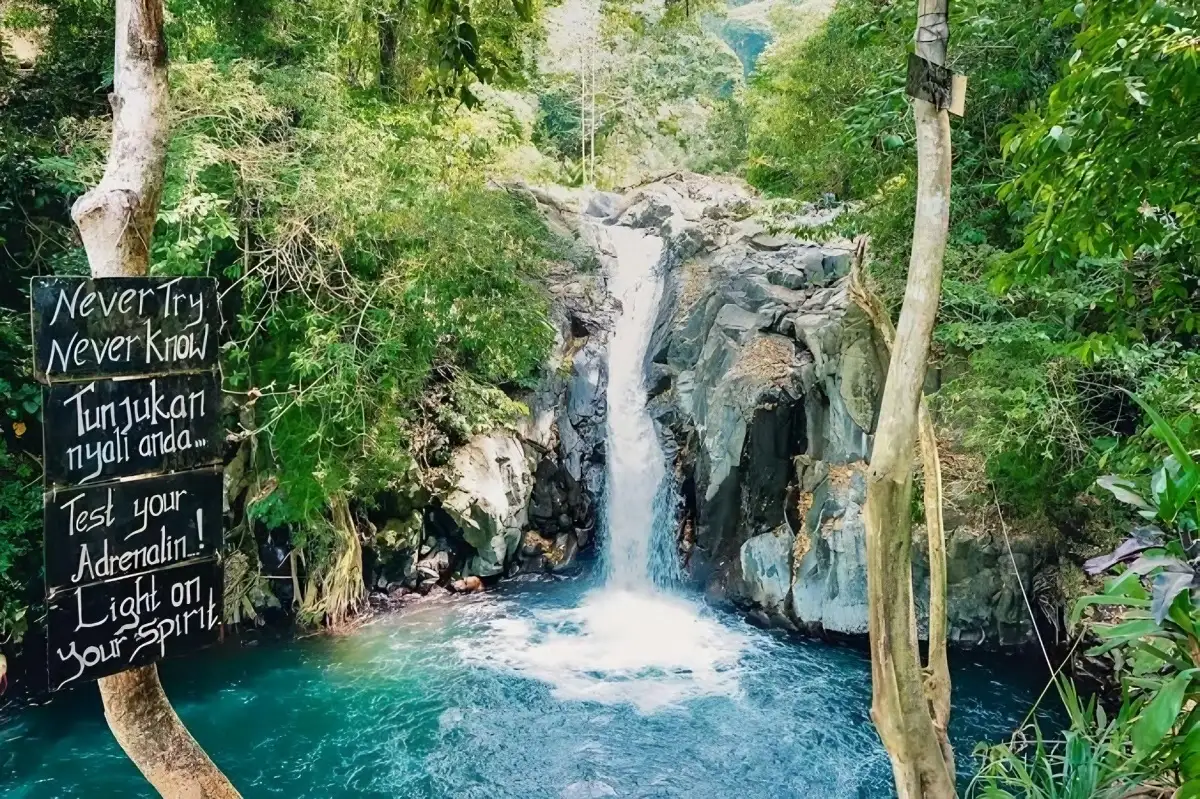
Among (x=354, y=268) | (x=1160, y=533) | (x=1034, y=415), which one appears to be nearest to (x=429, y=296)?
(x=354, y=268)

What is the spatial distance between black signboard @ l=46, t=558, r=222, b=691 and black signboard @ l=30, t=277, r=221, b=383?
1.90ft

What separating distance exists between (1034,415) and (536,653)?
4693 mm

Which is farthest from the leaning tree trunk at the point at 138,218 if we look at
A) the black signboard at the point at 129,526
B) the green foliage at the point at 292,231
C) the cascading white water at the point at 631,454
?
the cascading white water at the point at 631,454

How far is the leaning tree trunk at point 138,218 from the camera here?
2297 mm

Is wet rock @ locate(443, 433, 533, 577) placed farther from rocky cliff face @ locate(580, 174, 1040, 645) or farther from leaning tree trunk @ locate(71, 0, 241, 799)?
leaning tree trunk @ locate(71, 0, 241, 799)

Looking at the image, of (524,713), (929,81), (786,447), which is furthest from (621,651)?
(929,81)

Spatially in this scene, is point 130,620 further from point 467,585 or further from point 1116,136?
point 467,585

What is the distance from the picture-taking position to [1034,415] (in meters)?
6.06

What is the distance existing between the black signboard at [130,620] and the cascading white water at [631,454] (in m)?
7.01

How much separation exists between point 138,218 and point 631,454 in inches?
301

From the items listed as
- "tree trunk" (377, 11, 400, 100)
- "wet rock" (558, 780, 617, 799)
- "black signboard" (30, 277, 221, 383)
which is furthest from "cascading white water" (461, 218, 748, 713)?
"black signboard" (30, 277, 221, 383)

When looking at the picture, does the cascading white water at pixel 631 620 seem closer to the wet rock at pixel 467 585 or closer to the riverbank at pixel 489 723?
the riverbank at pixel 489 723

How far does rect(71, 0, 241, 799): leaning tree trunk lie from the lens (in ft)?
7.54

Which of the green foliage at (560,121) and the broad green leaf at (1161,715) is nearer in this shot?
the broad green leaf at (1161,715)
